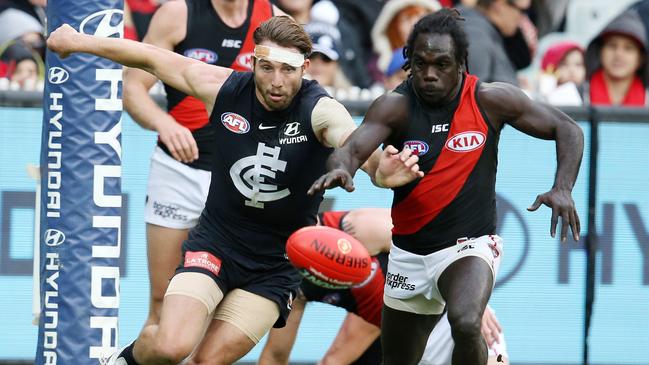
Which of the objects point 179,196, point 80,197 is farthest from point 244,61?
point 80,197

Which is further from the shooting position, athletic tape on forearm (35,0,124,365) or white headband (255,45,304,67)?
athletic tape on forearm (35,0,124,365)

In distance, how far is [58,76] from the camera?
7777 millimetres

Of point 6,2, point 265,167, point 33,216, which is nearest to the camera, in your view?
point 265,167

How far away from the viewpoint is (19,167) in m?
10.1

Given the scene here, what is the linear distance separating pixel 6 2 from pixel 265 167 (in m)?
5.43

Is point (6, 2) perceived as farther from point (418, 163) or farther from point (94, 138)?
point (418, 163)

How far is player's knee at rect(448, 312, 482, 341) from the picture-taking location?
708 centimetres

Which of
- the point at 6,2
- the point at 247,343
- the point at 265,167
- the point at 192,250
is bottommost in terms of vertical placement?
the point at 247,343

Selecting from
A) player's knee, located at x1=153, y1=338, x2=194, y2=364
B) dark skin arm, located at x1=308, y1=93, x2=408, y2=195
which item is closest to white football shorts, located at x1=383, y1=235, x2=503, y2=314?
dark skin arm, located at x1=308, y1=93, x2=408, y2=195

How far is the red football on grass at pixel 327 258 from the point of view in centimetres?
685

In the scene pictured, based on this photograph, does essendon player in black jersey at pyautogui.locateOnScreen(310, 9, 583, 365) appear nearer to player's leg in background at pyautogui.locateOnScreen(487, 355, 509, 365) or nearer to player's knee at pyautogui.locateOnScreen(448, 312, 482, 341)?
player's knee at pyautogui.locateOnScreen(448, 312, 482, 341)

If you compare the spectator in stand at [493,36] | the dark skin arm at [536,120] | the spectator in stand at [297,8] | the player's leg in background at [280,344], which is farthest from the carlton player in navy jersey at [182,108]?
the spectator in stand at [297,8]

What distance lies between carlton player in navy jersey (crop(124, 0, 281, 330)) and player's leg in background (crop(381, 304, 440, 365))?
5.61 ft

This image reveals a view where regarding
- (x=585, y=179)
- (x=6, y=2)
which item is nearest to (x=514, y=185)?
(x=585, y=179)
